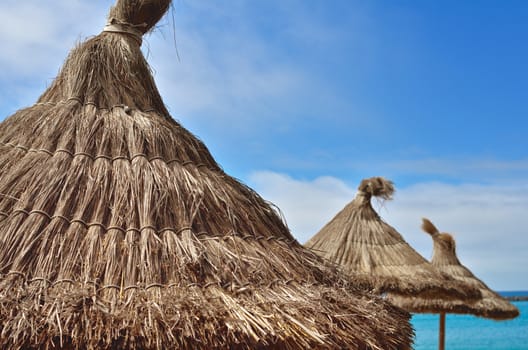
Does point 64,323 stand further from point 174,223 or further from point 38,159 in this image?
point 38,159

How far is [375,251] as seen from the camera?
8.18m

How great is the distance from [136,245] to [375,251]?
582cm

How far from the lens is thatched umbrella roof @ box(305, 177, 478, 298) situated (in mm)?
7824

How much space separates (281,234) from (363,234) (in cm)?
507

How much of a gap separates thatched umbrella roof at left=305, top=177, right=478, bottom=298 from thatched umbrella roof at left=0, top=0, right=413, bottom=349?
4291mm

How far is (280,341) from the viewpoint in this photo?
257cm

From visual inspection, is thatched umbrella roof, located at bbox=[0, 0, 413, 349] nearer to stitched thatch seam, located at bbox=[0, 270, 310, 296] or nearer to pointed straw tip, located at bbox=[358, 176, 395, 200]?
stitched thatch seam, located at bbox=[0, 270, 310, 296]

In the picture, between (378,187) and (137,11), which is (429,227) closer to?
(378,187)

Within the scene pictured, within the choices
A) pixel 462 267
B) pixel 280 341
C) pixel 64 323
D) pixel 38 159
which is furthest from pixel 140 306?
pixel 462 267

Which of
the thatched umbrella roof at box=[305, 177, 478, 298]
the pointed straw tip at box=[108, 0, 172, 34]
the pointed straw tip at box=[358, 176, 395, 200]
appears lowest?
the thatched umbrella roof at box=[305, 177, 478, 298]

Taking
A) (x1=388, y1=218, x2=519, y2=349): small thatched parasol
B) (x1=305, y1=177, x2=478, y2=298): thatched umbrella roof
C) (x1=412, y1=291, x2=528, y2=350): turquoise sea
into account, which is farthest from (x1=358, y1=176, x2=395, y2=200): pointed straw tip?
(x1=412, y1=291, x2=528, y2=350): turquoise sea

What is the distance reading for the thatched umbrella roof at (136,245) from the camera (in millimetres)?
2396

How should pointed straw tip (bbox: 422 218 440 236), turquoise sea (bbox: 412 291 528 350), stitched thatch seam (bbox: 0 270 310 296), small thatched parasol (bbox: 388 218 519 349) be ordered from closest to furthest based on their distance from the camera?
stitched thatch seam (bbox: 0 270 310 296)
small thatched parasol (bbox: 388 218 519 349)
pointed straw tip (bbox: 422 218 440 236)
turquoise sea (bbox: 412 291 528 350)

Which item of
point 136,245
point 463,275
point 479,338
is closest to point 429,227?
point 463,275
